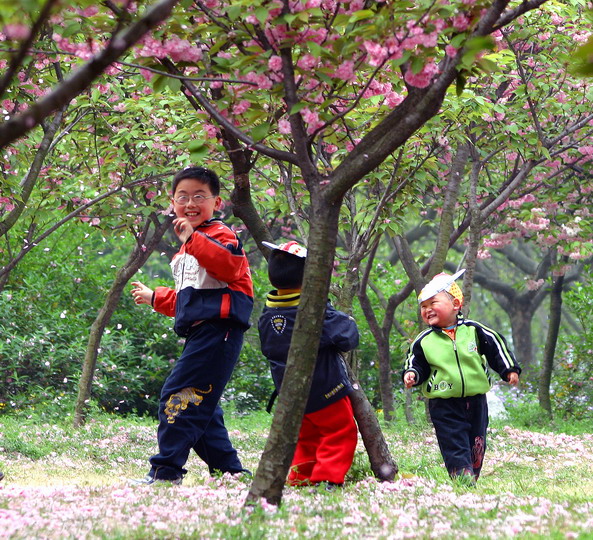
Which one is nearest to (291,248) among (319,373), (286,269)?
(286,269)

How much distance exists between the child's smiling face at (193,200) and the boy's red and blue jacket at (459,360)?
1755 mm

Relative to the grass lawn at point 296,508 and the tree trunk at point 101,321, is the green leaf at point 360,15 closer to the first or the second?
Answer: the grass lawn at point 296,508

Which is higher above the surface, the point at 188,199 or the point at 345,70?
the point at 345,70

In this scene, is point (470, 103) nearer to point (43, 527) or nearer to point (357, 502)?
point (357, 502)

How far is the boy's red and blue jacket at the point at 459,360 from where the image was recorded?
17.9ft

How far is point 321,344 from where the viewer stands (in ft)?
16.4

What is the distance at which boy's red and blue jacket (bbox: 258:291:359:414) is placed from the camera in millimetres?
4953

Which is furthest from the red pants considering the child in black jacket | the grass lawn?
the grass lawn

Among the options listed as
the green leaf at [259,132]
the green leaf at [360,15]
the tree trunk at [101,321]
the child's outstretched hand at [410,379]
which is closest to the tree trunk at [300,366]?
the green leaf at [259,132]

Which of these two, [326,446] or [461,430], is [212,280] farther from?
[461,430]

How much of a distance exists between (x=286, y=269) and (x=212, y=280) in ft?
1.59

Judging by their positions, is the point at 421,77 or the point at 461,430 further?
the point at 461,430

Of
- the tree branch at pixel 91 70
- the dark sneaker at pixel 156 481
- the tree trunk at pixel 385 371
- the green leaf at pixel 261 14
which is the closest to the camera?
the tree branch at pixel 91 70

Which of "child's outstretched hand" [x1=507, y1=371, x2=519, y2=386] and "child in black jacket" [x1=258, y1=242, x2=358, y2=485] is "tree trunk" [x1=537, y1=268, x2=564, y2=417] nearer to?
"child's outstretched hand" [x1=507, y1=371, x2=519, y2=386]
